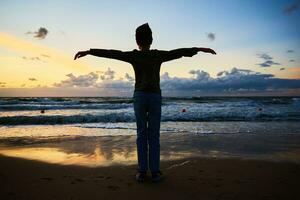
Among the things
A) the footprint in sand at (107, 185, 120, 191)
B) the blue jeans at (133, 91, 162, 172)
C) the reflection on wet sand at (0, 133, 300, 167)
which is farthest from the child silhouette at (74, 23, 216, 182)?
the reflection on wet sand at (0, 133, 300, 167)

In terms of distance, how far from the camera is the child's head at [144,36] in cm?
371

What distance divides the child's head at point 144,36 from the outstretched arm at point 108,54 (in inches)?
10.1

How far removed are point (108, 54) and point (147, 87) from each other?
0.63m

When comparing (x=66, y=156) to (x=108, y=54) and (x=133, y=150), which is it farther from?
(x=108, y=54)

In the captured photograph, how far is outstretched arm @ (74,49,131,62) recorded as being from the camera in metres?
3.52

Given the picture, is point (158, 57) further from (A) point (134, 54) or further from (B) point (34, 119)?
(B) point (34, 119)

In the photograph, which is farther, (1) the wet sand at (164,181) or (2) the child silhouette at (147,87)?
(2) the child silhouette at (147,87)

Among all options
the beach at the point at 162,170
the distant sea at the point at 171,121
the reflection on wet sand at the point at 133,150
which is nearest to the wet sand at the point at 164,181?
the beach at the point at 162,170

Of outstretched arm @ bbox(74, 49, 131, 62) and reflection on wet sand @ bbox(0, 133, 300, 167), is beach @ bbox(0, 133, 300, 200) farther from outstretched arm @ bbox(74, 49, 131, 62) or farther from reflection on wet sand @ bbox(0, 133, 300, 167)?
outstretched arm @ bbox(74, 49, 131, 62)

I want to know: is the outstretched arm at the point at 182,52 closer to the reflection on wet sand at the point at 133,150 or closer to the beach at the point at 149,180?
the beach at the point at 149,180

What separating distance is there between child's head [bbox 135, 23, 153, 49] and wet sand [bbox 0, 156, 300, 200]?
177 centimetres

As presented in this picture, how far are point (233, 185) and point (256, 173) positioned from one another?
832 mm

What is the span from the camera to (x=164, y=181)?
3771mm

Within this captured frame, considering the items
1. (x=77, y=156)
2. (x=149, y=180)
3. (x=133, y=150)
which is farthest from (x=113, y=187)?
(x=133, y=150)
